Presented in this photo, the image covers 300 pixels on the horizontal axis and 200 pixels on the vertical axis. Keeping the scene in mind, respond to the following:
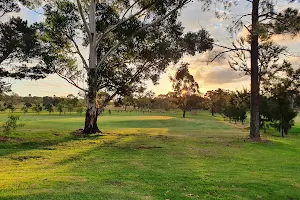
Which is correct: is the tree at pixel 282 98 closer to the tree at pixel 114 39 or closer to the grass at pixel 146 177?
the tree at pixel 114 39

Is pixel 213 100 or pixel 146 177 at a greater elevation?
pixel 213 100

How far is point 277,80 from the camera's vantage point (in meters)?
40.8

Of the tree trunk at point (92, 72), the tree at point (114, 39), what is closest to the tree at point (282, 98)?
the tree at point (114, 39)

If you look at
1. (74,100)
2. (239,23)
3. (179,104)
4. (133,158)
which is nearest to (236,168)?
(133,158)

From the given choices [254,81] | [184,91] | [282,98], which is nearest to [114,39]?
[254,81]

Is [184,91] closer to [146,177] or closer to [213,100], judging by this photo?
[213,100]

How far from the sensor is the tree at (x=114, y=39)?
27.0 meters

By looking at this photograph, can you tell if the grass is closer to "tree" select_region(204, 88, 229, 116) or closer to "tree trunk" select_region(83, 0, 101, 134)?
"tree trunk" select_region(83, 0, 101, 134)

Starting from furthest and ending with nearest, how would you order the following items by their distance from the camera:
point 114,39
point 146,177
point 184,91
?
point 184,91, point 114,39, point 146,177

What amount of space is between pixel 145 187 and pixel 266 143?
1574 cm

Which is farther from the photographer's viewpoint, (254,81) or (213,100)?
(213,100)

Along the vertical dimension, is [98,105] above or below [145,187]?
above

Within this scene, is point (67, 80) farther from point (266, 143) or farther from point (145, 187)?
point (145, 187)

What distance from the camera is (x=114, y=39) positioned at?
29.6 m
